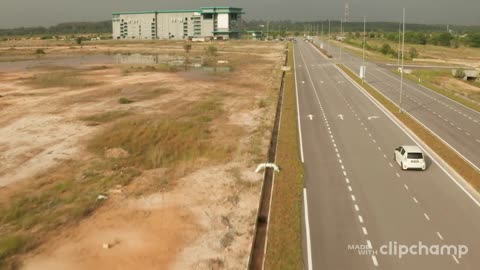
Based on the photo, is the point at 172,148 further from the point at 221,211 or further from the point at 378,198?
the point at 378,198

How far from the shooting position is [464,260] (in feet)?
65.4

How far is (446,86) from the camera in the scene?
271 ft

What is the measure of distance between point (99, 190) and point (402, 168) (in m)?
19.2

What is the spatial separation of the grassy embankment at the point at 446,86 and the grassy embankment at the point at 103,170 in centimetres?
3098

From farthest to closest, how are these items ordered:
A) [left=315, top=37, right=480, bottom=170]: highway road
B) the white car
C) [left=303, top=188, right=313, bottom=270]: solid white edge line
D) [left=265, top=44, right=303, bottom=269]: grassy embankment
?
1. [left=315, top=37, right=480, bottom=170]: highway road
2. the white car
3. [left=265, top=44, right=303, bottom=269]: grassy embankment
4. [left=303, top=188, right=313, bottom=270]: solid white edge line

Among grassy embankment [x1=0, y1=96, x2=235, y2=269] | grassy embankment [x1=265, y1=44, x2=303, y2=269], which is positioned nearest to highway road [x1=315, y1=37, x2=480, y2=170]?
grassy embankment [x1=265, y1=44, x2=303, y2=269]

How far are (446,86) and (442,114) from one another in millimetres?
33800

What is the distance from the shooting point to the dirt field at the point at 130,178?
72.4ft

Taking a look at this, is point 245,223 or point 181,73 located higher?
point 181,73

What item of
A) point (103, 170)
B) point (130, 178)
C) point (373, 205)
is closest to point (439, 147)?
point (373, 205)

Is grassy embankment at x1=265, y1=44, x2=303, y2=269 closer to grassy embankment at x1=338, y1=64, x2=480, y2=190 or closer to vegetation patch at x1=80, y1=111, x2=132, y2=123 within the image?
grassy embankment at x1=338, y1=64, x2=480, y2=190

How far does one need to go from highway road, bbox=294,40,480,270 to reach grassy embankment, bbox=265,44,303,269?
50 centimetres

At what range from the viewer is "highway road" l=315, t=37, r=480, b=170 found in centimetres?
3928

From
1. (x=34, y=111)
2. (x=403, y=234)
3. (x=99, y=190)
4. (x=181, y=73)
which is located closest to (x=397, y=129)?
(x=403, y=234)
